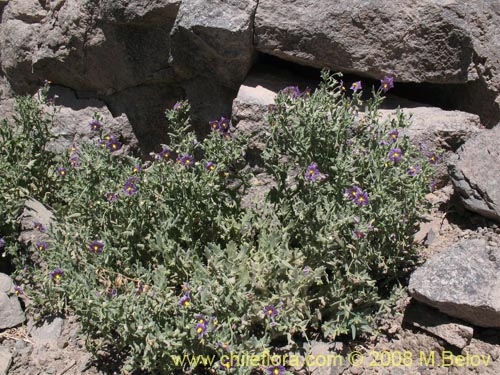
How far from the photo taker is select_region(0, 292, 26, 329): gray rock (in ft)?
12.9

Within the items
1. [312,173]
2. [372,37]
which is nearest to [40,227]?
[312,173]

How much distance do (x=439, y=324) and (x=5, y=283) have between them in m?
2.71

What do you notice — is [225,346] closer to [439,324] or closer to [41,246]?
[439,324]

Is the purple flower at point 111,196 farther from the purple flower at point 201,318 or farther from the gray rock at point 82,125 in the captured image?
the gray rock at point 82,125

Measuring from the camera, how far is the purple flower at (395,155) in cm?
348

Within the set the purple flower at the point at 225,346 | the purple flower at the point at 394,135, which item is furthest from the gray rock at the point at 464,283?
the purple flower at the point at 225,346

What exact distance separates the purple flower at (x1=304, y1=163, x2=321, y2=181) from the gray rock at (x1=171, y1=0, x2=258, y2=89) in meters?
1.34

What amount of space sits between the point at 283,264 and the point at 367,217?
535 millimetres

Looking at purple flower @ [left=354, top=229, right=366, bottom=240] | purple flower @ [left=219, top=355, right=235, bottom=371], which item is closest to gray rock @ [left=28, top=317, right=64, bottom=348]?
purple flower @ [left=219, top=355, right=235, bottom=371]

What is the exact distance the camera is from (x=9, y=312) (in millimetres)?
3941

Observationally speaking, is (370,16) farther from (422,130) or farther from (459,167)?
(459,167)

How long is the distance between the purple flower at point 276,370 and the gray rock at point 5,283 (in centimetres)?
189

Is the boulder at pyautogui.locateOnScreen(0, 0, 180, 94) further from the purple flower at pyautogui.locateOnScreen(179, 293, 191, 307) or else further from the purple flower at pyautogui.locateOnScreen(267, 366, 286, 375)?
the purple flower at pyautogui.locateOnScreen(267, 366, 286, 375)

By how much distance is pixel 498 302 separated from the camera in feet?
10.7
